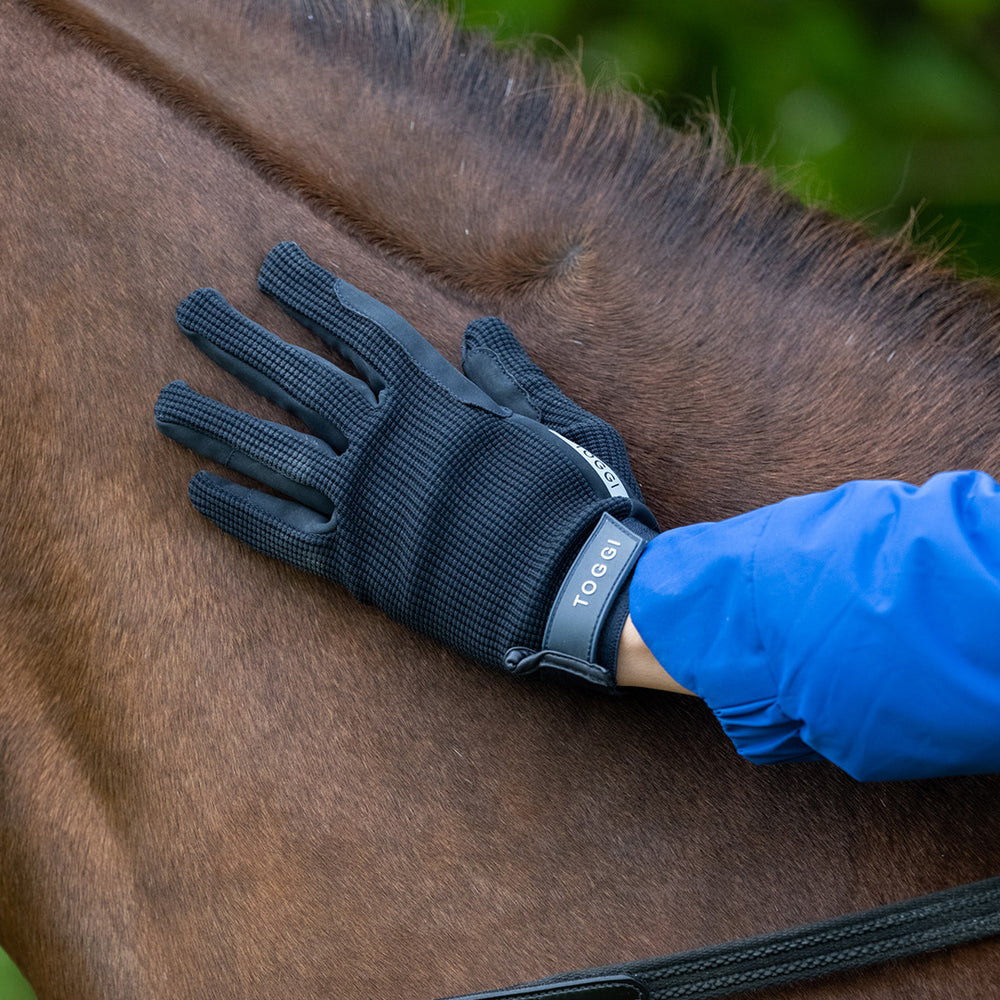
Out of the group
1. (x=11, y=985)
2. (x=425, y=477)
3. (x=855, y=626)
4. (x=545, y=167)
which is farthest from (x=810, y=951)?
(x=11, y=985)

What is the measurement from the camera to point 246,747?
86 cm

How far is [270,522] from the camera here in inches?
33.1

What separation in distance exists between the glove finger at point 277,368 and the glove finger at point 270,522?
3.1 inches

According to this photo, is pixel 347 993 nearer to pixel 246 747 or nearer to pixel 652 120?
pixel 246 747

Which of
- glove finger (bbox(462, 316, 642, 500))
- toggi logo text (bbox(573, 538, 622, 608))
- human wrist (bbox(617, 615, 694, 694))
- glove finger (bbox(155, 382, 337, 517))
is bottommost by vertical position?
glove finger (bbox(155, 382, 337, 517))

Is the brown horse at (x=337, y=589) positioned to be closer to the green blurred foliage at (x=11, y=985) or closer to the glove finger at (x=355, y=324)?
the glove finger at (x=355, y=324)

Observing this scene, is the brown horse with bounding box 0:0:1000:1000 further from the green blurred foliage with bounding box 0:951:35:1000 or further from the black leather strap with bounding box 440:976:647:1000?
the green blurred foliage with bounding box 0:951:35:1000

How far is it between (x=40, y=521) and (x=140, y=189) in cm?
34

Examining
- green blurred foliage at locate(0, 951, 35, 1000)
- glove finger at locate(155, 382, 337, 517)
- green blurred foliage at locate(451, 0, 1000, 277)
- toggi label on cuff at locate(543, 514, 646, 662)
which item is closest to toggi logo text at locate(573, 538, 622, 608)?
toggi label on cuff at locate(543, 514, 646, 662)

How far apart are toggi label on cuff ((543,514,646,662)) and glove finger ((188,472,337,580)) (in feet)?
0.68

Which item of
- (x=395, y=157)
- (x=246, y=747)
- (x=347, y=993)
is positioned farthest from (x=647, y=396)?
(x=347, y=993)

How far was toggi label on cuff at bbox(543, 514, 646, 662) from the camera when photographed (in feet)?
2.52

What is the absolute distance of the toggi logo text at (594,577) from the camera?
2.53ft

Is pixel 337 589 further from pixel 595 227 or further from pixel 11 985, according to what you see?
pixel 11 985
